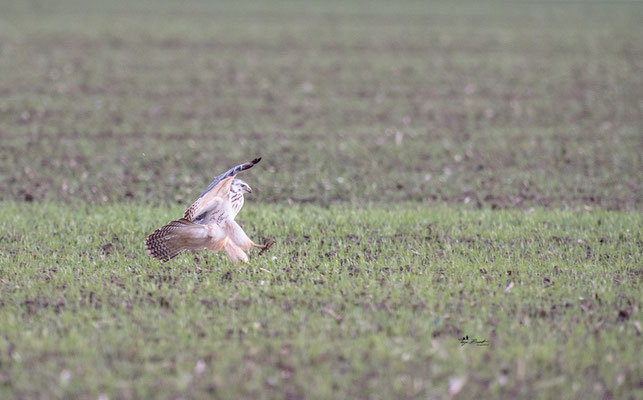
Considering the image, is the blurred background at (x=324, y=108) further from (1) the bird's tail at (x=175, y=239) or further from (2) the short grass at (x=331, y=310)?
(1) the bird's tail at (x=175, y=239)

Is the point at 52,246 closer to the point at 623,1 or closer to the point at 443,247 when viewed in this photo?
the point at 443,247

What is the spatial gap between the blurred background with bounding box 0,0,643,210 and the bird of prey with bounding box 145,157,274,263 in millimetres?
2959

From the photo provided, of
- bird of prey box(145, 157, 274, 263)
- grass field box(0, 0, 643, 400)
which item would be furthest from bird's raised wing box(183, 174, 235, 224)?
grass field box(0, 0, 643, 400)

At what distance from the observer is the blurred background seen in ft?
33.6

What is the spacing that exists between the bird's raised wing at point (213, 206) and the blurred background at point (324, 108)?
2989mm

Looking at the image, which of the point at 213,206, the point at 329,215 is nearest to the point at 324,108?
the point at 329,215

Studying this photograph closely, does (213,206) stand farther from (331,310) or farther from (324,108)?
(324,108)

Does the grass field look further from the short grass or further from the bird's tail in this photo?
the bird's tail

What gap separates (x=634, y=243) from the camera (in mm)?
7734

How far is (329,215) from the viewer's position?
→ 8.73 m

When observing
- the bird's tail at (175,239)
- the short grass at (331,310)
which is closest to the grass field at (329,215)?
the short grass at (331,310)

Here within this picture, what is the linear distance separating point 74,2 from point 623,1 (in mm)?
22352

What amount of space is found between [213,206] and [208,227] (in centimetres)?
19

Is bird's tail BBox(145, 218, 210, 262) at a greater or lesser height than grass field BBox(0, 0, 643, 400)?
greater
